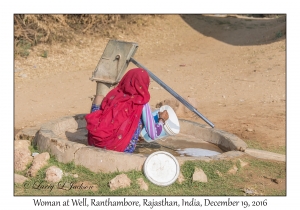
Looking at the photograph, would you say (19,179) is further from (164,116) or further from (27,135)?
(164,116)

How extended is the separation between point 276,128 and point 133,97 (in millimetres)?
2830

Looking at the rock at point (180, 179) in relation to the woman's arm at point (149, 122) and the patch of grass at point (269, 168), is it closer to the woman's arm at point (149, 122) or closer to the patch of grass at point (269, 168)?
the woman's arm at point (149, 122)

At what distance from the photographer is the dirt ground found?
25.2ft

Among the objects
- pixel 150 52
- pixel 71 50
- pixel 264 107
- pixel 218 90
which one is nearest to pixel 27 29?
pixel 71 50

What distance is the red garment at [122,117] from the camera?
4.93 m

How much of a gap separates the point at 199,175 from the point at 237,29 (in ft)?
34.3

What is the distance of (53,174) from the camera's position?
4.75 meters

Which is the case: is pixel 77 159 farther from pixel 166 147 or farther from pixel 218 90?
pixel 218 90

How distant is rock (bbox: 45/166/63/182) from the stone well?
0.23 metres

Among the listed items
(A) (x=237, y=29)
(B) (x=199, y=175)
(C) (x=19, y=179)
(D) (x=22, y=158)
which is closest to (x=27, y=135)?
(D) (x=22, y=158)

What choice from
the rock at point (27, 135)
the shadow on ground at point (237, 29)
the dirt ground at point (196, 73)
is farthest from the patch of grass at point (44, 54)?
the rock at point (27, 135)

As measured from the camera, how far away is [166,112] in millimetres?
5164

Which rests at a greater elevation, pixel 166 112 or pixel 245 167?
pixel 166 112

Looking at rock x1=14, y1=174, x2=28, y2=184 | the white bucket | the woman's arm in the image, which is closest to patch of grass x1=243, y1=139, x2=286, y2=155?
the white bucket
